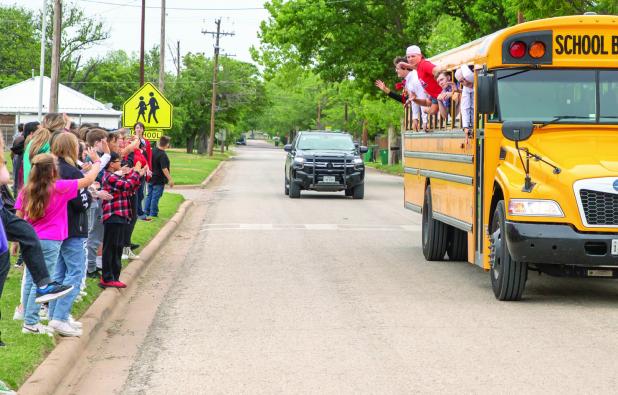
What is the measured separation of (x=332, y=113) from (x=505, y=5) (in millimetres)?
55316

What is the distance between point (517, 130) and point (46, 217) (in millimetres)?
4577

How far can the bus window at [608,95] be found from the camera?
1148cm

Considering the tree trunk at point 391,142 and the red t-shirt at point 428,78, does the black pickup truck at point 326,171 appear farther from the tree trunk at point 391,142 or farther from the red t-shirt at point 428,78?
the tree trunk at point 391,142

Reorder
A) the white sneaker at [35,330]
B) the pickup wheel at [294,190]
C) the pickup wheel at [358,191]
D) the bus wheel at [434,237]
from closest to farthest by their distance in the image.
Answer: the white sneaker at [35,330] < the bus wheel at [434,237] < the pickup wheel at [294,190] < the pickup wheel at [358,191]

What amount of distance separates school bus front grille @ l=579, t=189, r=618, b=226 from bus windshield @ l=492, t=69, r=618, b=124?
1.34 meters

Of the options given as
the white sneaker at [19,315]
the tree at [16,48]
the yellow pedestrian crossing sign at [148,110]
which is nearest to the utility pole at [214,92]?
the tree at [16,48]

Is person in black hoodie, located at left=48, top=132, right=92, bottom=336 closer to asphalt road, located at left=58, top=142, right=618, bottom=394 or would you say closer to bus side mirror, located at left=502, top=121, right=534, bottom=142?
asphalt road, located at left=58, top=142, right=618, bottom=394

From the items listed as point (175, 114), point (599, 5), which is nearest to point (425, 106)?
point (599, 5)

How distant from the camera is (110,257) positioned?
11.9 metres

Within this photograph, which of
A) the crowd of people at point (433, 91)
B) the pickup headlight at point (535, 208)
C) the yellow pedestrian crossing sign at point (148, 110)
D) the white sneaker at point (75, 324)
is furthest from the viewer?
the yellow pedestrian crossing sign at point (148, 110)

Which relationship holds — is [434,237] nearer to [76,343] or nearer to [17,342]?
[76,343]

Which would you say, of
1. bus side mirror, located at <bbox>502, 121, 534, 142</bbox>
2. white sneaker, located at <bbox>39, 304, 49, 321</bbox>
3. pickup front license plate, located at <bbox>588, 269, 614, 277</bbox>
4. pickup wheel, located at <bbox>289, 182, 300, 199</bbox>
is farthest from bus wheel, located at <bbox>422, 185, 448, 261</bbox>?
pickup wheel, located at <bbox>289, 182, 300, 199</bbox>

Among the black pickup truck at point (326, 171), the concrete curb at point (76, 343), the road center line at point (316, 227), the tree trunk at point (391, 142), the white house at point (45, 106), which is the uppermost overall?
the white house at point (45, 106)

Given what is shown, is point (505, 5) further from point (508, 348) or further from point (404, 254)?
point (508, 348)
